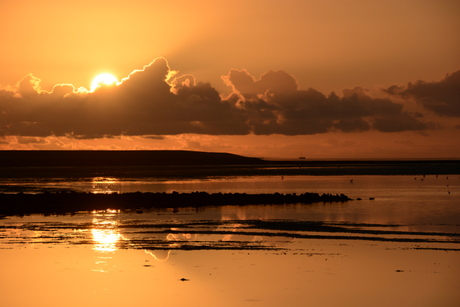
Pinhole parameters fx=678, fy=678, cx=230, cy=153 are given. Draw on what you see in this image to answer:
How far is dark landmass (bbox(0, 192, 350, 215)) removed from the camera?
5119 cm

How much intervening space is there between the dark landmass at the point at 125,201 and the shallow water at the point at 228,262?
9211 millimetres

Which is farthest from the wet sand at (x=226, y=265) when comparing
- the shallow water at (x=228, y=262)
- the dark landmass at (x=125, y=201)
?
the dark landmass at (x=125, y=201)

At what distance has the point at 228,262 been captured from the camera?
25.1 metres

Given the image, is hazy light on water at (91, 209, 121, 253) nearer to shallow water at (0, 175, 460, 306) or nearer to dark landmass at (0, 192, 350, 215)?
shallow water at (0, 175, 460, 306)

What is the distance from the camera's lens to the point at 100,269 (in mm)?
23656

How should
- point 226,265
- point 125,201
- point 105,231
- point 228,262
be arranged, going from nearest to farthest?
point 226,265
point 228,262
point 105,231
point 125,201

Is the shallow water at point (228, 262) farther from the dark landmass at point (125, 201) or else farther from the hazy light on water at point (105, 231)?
the dark landmass at point (125, 201)

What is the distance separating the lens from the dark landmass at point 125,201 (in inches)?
2015

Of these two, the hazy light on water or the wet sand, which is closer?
the wet sand

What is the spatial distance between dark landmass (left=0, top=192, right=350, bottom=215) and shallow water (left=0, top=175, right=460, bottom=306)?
30.2ft

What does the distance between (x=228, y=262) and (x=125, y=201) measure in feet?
107

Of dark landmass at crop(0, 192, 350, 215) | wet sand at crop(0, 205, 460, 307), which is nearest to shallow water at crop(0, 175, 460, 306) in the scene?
wet sand at crop(0, 205, 460, 307)

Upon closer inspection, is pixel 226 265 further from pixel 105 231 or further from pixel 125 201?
pixel 125 201

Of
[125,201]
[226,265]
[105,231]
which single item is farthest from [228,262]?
[125,201]
